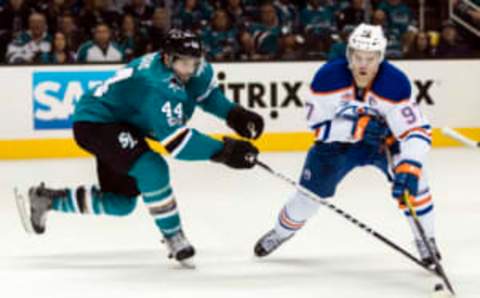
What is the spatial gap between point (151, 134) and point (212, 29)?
4.35 m

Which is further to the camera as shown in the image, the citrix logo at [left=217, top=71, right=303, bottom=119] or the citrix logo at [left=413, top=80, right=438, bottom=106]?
the citrix logo at [left=413, top=80, right=438, bottom=106]

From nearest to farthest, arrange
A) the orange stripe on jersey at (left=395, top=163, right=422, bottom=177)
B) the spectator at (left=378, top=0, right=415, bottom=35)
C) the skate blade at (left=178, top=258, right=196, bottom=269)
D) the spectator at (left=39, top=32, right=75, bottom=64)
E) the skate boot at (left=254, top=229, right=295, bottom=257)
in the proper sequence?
1. the orange stripe on jersey at (left=395, top=163, right=422, bottom=177)
2. the skate blade at (left=178, top=258, right=196, bottom=269)
3. the skate boot at (left=254, top=229, right=295, bottom=257)
4. the spectator at (left=39, top=32, right=75, bottom=64)
5. the spectator at (left=378, top=0, right=415, bottom=35)

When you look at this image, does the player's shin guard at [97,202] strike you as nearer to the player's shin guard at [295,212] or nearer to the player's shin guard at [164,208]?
the player's shin guard at [164,208]

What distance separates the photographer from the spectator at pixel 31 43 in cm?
792

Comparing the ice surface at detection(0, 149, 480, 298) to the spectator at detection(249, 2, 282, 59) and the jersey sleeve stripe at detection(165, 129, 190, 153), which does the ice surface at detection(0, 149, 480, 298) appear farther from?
the spectator at detection(249, 2, 282, 59)

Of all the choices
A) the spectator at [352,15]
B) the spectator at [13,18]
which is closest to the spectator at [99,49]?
the spectator at [13,18]

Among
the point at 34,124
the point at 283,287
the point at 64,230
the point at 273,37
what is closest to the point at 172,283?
the point at 283,287

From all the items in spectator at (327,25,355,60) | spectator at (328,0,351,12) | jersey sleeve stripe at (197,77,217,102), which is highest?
jersey sleeve stripe at (197,77,217,102)

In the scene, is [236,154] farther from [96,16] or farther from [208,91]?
[96,16]

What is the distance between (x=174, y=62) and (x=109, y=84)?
32 cm

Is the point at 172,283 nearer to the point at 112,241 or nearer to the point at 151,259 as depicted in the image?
the point at 151,259

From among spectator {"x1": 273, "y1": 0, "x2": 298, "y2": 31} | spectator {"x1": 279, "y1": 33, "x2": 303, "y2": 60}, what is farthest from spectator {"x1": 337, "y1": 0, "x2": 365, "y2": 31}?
spectator {"x1": 279, "y1": 33, "x2": 303, "y2": 60}

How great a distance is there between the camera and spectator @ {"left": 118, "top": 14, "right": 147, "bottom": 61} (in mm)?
8172

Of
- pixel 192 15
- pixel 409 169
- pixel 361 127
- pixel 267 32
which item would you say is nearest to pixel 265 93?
pixel 267 32
